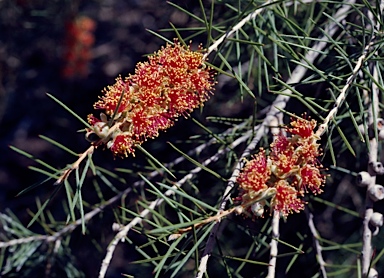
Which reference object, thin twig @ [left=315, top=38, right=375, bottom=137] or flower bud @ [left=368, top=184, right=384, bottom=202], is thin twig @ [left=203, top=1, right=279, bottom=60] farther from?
flower bud @ [left=368, top=184, right=384, bottom=202]

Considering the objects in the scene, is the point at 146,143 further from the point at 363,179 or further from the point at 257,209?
the point at 257,209

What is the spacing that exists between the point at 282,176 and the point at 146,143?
4.53 ft

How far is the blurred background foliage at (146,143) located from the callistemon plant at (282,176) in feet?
0.48

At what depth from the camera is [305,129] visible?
922mm

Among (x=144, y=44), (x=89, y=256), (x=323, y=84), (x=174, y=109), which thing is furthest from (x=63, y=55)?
(x=174, y=109)

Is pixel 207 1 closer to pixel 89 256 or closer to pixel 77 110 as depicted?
pixel 77 110

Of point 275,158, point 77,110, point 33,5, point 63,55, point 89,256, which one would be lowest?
point 89,256

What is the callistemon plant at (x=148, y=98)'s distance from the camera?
35.5 inches

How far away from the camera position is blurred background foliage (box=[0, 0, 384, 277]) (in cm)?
145

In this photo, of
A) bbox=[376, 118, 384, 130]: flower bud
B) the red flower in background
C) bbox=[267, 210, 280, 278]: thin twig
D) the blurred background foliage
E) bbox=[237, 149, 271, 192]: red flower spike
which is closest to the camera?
bbox=[237, 149, 271, 192]: red flower spike

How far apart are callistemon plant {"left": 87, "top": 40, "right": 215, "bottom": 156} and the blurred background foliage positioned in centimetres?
18

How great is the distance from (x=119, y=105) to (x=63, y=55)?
6.68 ft

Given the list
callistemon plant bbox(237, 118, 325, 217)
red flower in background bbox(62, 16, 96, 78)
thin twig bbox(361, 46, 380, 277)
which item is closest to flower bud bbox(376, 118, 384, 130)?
thin twig bbox(361, 46, 380, 277)

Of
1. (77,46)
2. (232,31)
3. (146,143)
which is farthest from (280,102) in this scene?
(77,46)
